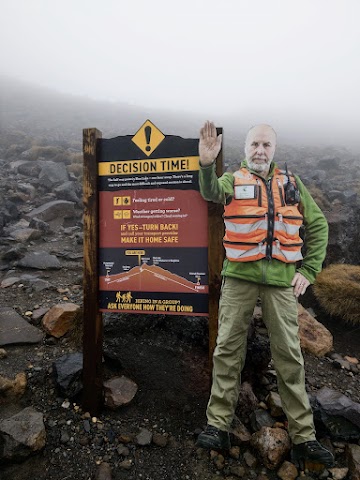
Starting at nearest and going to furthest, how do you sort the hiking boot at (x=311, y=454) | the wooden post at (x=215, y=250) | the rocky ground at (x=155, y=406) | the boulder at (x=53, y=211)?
1. the hiking boot at (x=311, y=454)
2. the rocky ground at (x=155, y=406)
3. the wooden post at (x=215, y=250)
4. the boulder at (x=53, y=211)

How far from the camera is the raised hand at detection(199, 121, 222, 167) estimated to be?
320 cm

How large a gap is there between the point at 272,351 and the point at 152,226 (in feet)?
5.98

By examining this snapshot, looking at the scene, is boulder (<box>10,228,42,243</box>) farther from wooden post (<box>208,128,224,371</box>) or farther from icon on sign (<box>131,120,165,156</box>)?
wooden post (<box>208,128,224,371</box>)

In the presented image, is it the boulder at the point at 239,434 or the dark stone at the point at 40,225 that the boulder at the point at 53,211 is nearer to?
the dark stone at the point at 40,225

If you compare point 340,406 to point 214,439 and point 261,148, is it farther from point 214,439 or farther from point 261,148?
point 261,148

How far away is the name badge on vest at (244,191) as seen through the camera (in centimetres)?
347

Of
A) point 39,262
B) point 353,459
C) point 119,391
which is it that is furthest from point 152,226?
point 39,262

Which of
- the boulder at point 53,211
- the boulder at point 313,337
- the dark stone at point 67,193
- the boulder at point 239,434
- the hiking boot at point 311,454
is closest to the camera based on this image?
the hiking boot at point 311,454

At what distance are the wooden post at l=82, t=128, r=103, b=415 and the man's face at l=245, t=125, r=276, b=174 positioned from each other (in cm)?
173

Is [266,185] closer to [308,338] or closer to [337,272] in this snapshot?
[308,338]

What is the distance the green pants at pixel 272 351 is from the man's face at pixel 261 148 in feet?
4.00

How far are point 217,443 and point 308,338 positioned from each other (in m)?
2.62

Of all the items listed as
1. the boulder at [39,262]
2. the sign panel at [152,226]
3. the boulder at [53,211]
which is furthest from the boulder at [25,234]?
the sign panel at [152,226]

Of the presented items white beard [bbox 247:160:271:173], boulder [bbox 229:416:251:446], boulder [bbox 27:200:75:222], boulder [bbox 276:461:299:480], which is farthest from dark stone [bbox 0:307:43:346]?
boulder [bbox 27:200:75:222]
